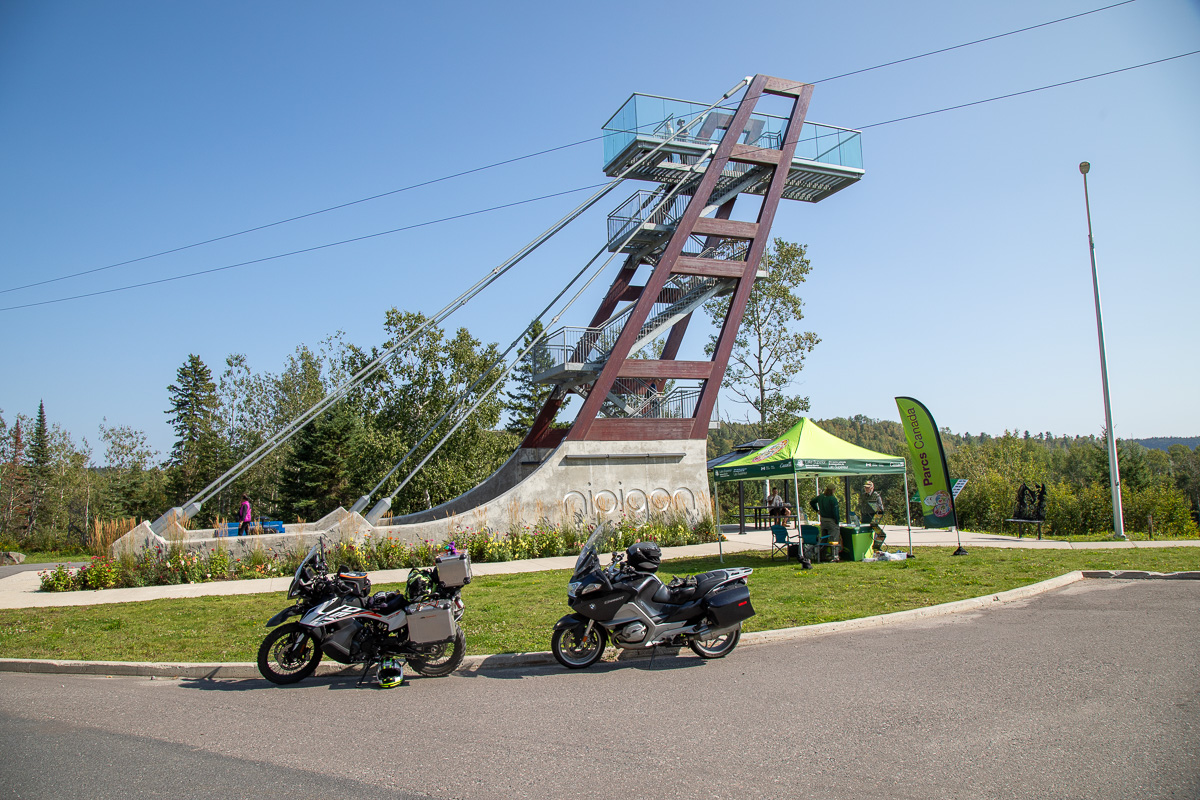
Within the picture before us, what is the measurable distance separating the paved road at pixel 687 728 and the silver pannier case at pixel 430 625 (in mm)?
444

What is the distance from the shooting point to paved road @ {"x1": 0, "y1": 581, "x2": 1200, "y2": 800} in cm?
421

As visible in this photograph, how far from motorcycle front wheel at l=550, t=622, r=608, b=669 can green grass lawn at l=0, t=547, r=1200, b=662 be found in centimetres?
54

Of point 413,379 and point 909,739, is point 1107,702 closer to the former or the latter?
point 909,739

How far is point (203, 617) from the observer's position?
1045cm

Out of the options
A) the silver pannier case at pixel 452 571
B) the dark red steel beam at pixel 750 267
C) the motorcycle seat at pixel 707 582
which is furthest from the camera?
the dark red steel beam at pixel 750 267

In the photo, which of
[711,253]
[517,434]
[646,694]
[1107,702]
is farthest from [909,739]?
[517,434]

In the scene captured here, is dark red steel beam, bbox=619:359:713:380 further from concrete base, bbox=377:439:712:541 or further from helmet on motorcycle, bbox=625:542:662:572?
helmet on motorcycle, bbox=625:542:662:572

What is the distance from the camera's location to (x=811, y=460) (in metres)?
14.2

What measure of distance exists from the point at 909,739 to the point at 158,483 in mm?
59573

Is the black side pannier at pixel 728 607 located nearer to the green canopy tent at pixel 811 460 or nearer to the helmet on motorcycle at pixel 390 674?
the helmet on motorcycle at pixel 390 674

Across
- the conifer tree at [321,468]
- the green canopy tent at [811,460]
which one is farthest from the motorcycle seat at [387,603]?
the conifer tree at [321,468]

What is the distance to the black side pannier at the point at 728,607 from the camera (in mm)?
7297

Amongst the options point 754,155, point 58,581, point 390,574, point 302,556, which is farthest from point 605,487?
point 58,581

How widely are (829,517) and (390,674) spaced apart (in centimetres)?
1001
